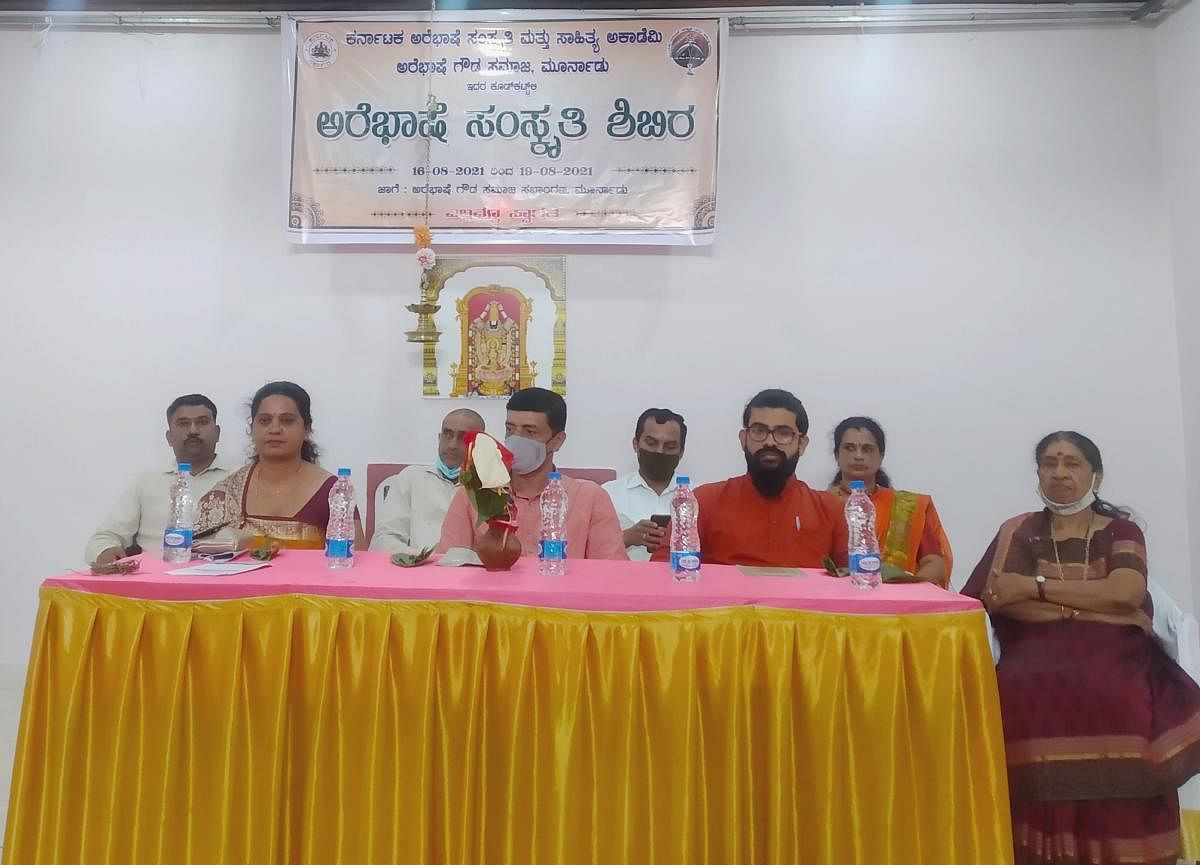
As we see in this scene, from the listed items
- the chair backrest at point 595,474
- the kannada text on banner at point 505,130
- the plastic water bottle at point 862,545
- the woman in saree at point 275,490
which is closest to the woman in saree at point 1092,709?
the plastic water bottle at point 862,545

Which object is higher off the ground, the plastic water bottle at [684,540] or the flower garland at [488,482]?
the flower garland at [488,482]

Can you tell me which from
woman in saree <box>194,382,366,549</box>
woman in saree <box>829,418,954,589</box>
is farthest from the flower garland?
woman in saree <box>829,418,954,589</box>

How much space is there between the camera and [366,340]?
3820 millimetres

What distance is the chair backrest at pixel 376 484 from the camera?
3734mm

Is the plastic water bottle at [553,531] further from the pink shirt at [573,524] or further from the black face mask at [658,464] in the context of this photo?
the black face mask at [658,464]

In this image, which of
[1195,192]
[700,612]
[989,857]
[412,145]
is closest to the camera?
[989,857]

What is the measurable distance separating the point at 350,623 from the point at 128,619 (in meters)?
0.55

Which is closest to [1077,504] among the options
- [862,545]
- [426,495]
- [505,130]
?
[862,545]

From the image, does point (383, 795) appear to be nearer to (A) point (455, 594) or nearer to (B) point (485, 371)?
(A) point (455, 594)

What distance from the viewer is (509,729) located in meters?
1.68

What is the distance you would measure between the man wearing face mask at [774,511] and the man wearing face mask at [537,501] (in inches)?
14.3

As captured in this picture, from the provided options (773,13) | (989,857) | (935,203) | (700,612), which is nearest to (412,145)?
(773,13)

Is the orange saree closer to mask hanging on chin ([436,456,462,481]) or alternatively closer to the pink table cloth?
the pink table cloth

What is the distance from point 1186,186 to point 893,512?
221 cm
